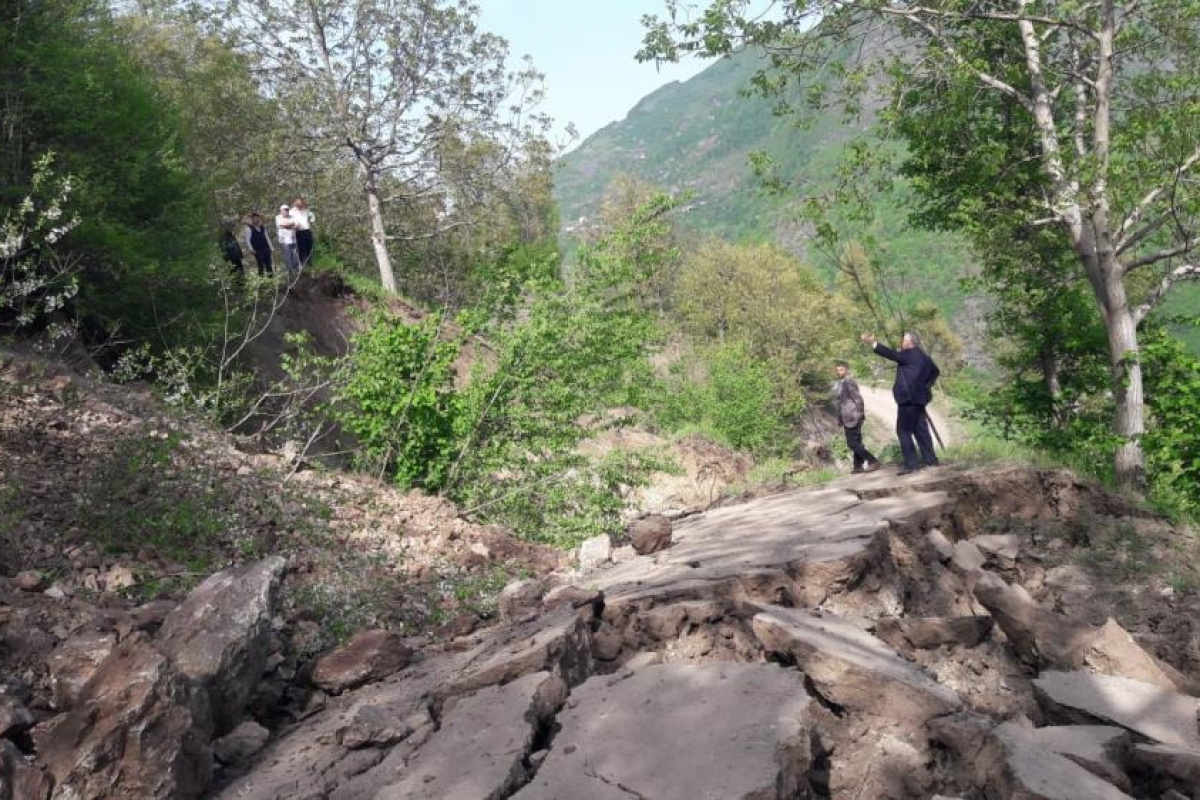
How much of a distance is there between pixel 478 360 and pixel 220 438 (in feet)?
10.4

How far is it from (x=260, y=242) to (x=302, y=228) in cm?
88

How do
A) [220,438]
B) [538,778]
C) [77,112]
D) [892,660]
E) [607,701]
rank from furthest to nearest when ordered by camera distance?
[77,112] → [220,438] → [892,660] → [607,701] → [538,778]

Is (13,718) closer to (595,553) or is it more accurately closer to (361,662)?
(361,662)

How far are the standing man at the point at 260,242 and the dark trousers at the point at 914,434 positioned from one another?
38.0ft

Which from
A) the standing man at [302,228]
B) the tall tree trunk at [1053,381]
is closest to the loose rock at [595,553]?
the tall tree trunk at [1053,381]

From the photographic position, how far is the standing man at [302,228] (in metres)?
14.7

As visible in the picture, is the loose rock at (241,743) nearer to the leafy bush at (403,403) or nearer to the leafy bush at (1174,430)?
the leafy bush at (403,403)

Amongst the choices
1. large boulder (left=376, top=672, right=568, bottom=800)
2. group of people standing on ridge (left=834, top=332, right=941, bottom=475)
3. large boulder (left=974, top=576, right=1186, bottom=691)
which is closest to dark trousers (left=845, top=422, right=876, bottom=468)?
group of people standing on ridge (left=834, top=332, right=941, bottom=475)

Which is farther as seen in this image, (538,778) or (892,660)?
(892,660)

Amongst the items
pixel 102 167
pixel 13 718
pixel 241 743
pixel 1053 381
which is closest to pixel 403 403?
pixel 102 167

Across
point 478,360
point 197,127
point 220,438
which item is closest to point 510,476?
point 478,360

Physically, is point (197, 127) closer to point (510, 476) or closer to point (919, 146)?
point (510, 476)

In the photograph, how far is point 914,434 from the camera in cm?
894

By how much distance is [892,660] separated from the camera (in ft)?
13.0
